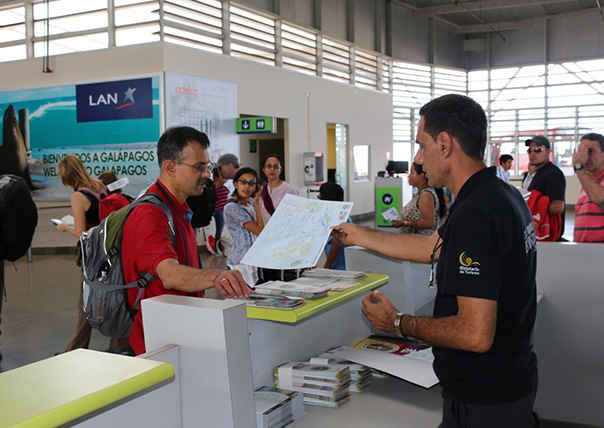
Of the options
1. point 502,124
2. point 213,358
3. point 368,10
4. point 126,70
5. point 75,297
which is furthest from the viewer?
point 502,124

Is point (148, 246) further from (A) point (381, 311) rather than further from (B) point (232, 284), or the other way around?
(A) point (381, 311)

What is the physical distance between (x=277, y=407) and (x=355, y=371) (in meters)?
0.49

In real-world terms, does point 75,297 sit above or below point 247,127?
below

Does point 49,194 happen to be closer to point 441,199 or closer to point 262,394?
point 441,199

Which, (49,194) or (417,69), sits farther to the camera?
(417,69)

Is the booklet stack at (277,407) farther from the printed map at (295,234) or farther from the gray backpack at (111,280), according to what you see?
the gray backpack at (111,280)

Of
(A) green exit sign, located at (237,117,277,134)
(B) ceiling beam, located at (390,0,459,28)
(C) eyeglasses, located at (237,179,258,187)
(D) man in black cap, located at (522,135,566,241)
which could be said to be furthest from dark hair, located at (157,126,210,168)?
(B) ceiling beam, located at (390,0,459,28)

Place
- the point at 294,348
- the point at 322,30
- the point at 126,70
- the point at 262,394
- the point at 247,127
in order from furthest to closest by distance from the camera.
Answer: the point at 322,30 < the point at 247,127 < the point at 126,70 < the point at 294,348 < the point at 262,394

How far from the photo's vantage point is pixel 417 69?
20.5 m

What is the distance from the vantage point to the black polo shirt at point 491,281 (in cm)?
155

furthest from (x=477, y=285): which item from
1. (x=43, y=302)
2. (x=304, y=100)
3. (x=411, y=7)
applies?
(x=411, y=7)

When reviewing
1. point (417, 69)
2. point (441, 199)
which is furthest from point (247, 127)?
point (417, 69)

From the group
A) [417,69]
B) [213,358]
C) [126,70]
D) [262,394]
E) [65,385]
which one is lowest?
[262,394]

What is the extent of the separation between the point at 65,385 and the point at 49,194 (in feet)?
36.9
